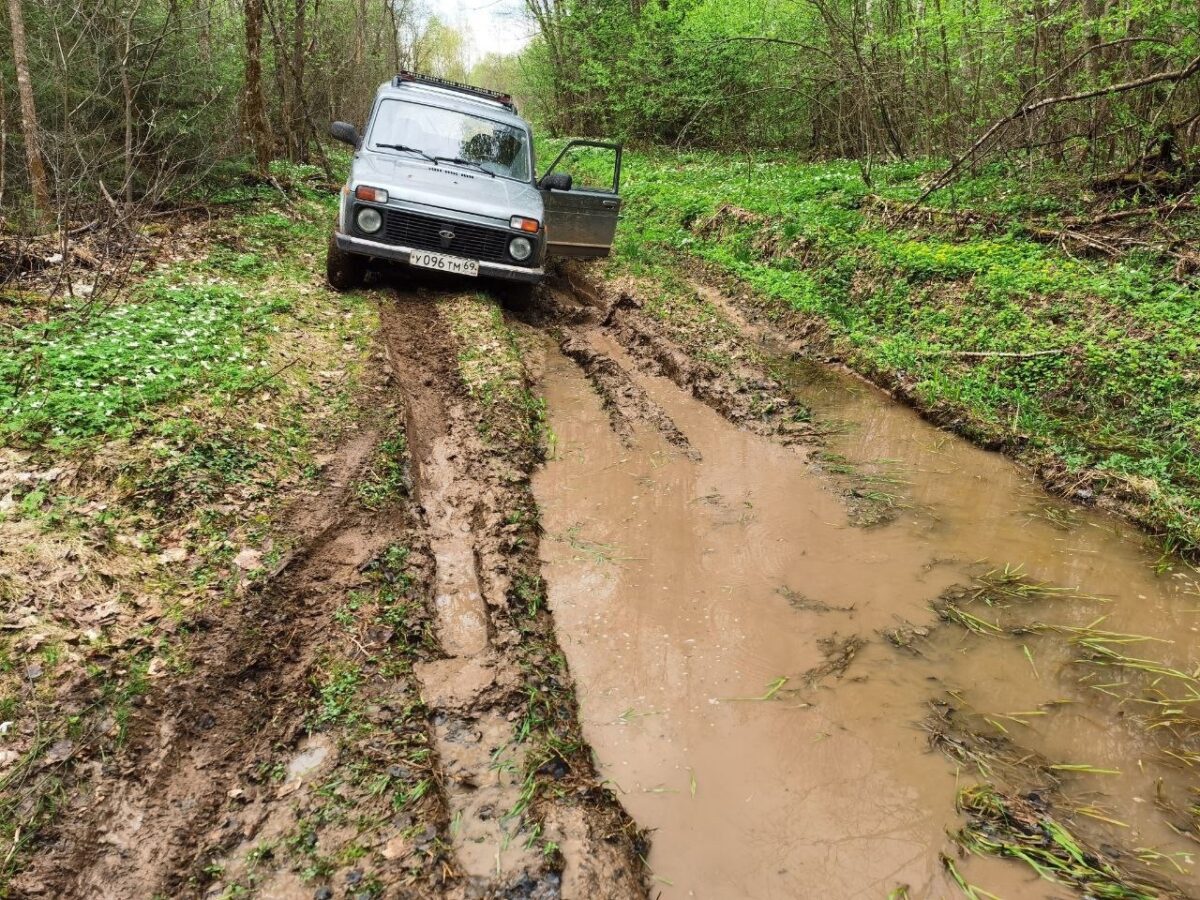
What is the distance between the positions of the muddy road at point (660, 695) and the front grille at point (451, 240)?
2395 mm

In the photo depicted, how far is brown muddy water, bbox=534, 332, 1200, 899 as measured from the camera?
95.8 inches

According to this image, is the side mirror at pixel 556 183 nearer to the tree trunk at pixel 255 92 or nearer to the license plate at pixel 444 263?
the license plate at pixel 444 263

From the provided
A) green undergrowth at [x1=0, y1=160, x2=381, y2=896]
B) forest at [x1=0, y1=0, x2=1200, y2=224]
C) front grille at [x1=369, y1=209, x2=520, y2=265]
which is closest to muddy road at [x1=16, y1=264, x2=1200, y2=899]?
green undergrowth at [x1=0, y1=160, x2=381, y2=896]

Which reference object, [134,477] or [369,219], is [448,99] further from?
[134,477]

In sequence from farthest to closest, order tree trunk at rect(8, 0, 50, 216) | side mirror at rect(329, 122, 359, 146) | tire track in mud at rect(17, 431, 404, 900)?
side mirror at rect(329, 122, 359, 146) < tree trunk at rect(8, 0, 50, 216) < tire track in mud at rect(17, 431, 404, 900)

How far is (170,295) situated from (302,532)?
3.55 m

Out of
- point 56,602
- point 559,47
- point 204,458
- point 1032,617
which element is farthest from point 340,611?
point 559,47

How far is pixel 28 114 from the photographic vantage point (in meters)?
7.11

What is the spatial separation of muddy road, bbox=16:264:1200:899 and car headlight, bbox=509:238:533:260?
247cm

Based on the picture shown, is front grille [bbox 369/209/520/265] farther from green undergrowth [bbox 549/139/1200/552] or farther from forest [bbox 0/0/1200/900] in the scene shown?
green undergrowth [bbox 549/139/1200/552]

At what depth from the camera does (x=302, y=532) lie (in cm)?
362

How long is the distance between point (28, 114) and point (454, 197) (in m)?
4.47

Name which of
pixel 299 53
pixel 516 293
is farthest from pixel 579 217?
pixel 299 53

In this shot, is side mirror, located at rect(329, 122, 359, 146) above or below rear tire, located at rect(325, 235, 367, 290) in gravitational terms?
above
